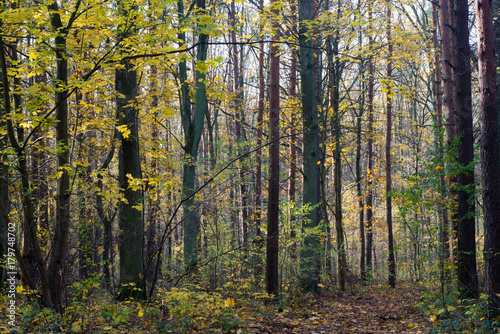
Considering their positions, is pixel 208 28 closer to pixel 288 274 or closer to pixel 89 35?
pixel 89 35

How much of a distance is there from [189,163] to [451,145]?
6.38m

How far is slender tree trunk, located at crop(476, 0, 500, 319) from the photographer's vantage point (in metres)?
5.71

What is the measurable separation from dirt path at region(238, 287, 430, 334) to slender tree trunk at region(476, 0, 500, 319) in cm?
164

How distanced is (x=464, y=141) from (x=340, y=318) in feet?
15.0

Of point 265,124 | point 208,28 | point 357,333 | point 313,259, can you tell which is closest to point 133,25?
point 208,28

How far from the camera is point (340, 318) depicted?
7531mm

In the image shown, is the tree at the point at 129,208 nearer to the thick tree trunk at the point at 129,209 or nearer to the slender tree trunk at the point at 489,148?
the thick tree trunk at the point at 129,209

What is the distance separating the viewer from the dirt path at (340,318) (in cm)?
629

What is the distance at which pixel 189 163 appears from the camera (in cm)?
995

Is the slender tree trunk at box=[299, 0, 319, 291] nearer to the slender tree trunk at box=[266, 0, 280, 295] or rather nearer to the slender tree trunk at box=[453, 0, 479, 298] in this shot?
the slender tree trunk at box=[266, 0, 280, 295]

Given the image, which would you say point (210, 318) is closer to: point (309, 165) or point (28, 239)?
point (28, 239)

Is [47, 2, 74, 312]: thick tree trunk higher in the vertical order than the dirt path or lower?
higher

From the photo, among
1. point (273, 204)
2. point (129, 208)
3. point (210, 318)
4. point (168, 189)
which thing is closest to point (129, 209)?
point (129, 208)

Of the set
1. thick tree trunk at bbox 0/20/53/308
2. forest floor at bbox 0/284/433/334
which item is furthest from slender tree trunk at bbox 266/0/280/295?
thick tree trunk at bbox 0/20/53/308
